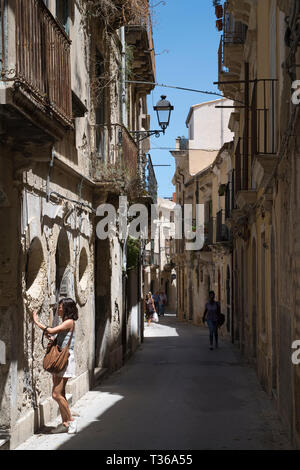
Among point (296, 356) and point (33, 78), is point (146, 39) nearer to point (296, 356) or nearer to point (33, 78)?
point (33, 78)

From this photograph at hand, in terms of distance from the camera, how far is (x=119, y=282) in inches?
620

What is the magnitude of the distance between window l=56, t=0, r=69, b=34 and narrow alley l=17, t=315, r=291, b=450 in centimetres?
569

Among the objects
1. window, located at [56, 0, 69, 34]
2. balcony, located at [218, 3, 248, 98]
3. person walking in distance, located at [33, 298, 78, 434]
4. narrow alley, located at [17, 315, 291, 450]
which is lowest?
narrow alley, located at [17, 315, 291, 450]

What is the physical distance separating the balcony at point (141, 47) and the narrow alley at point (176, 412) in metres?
7.61

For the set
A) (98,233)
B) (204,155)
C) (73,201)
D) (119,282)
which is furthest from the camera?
(204,155)

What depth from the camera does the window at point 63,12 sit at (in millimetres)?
10406

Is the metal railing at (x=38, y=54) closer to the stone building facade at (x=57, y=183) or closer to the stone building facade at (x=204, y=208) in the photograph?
the stone building facade at (x=57, y=183)

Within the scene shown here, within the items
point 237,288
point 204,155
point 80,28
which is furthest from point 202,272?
point 80,28

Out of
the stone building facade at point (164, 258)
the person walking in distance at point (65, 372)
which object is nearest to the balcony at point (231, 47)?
the person walking in distance at point (65, 372)

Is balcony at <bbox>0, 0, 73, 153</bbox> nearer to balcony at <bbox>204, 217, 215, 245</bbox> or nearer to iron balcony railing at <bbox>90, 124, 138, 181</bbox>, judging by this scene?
iron balcony railing at <bbox>90, 124, 138, 181</bbox>

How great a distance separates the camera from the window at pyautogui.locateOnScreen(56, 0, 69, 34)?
1041 cm

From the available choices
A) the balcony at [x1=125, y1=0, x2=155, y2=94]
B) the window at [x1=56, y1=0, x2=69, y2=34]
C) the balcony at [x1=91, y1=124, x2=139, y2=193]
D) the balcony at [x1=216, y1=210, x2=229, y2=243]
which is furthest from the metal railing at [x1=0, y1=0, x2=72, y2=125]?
the balcony at [x1=216, y1=210, x2=229, y2=243]

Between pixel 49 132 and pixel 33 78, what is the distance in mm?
559

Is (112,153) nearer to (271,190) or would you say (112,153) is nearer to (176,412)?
(271,190)
